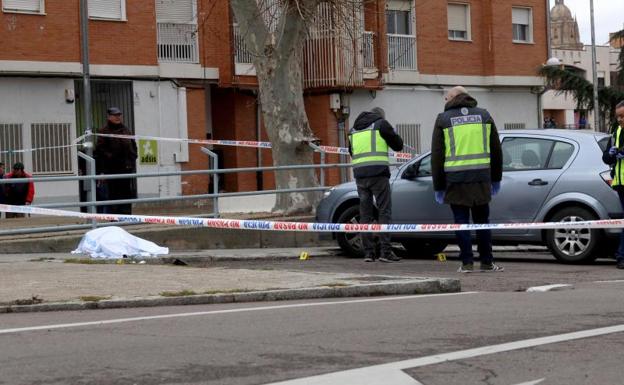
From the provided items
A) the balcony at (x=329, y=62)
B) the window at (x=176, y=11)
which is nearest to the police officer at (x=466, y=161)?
the window at (x=176, y=11)

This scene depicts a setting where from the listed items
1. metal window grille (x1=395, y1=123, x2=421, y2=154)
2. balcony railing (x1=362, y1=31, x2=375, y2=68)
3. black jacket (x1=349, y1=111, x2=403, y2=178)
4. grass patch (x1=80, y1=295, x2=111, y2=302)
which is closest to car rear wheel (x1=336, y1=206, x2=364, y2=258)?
black jacket (x1=349, y1=111, x2=403, y2=178)

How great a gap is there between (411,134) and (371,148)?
21140 mm

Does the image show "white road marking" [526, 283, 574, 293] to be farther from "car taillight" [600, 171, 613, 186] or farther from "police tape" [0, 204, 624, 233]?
"car taillight" [600, 171, 613, 186]

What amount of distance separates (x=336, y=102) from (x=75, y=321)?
2438 cm

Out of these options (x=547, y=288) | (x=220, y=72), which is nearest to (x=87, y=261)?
(x=547, y=288)

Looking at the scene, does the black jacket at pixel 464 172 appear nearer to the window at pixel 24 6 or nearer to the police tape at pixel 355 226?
the police tape at pixel 355 226

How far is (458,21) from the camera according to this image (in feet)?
118

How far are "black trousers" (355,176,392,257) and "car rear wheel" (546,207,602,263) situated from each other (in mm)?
1873

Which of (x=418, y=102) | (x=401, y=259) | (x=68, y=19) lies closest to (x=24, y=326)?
(x=401, y=259)

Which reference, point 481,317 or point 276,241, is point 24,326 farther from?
point 276,241

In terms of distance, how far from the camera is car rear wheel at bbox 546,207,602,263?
13.3 metres

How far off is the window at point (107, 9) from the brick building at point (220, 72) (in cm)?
3

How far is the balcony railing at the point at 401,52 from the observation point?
34.1m

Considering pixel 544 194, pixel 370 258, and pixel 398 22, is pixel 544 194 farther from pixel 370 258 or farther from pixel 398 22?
pixel 398 22
